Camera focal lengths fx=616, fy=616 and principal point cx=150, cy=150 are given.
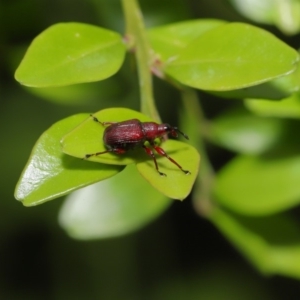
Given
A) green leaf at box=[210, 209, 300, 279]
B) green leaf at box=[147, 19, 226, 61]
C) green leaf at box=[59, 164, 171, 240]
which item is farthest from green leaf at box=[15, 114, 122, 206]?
green leaf at box=[210, 209, 300, 279]

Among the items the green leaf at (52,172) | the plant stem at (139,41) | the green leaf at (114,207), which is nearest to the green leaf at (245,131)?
the green leaf at (114,207)

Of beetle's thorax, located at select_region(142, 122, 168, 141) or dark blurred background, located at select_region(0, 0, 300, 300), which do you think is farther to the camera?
dark blurred background, located at select_region(0, 0, 300, 300)

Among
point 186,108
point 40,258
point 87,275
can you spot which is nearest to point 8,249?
point 40,258

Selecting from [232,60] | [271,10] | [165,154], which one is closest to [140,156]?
[165,154]

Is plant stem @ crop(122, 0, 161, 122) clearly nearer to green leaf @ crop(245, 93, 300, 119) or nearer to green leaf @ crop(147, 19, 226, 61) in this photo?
green leaf @ crop(147, 19, 226, 61)

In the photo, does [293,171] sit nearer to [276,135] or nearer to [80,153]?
[276,135]

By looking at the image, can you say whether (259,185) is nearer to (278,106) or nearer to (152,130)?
(278,106)
